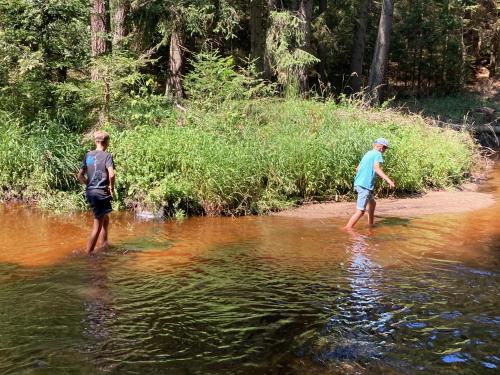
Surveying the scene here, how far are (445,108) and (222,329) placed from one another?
92.5ft

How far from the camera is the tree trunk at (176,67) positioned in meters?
18.2

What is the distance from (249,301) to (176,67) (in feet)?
45.0

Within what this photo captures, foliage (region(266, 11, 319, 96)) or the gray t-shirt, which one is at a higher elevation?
foliage (region(266, 11, 319, 96))

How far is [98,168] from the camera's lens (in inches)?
323

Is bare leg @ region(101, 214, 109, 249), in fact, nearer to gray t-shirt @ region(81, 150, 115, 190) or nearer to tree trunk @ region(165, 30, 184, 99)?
gray t-shirt @ region(81, 150, 115, 190)

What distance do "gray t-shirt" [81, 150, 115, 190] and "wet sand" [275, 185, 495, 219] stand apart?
14.6ft

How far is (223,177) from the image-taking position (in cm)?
1109

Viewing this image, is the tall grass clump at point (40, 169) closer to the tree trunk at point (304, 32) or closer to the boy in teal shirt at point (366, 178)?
the boy in teal shirt at point (366, 178)

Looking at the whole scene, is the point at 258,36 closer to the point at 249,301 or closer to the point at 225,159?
the point at 225,159

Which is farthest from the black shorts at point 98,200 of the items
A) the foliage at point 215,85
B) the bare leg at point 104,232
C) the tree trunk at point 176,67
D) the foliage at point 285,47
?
the foliage at point 285,47

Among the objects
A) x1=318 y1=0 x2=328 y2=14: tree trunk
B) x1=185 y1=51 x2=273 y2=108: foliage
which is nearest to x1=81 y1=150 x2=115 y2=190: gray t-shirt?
x1=185 y1=51 x2=273 y2=108: foliage

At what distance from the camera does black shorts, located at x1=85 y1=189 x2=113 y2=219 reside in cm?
827

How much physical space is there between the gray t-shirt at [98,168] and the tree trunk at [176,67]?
10.2m

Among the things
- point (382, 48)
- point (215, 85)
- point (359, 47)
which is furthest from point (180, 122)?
point (359, 47)
